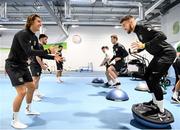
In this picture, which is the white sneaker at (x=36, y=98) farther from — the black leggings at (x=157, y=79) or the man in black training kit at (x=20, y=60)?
the black leggings at (x=157, y=79)

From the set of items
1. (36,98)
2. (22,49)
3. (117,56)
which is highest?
(22,49)

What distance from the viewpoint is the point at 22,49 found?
3463 millimetres

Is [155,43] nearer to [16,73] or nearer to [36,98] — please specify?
[16,73]

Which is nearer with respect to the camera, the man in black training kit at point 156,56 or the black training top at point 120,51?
the man in black training kit at point 156,56

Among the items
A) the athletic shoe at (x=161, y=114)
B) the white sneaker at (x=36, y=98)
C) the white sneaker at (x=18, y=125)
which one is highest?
the athletic shoe at (x=161, y=114)

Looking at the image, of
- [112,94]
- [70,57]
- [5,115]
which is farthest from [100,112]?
[70,57]

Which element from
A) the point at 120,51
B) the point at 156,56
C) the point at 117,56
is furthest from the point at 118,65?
the point at 156,56

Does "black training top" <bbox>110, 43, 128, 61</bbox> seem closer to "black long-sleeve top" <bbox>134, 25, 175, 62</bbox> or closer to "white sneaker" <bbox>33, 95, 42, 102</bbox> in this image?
"white sneaker" <bbox>33, 95, 42, 102</bbox>

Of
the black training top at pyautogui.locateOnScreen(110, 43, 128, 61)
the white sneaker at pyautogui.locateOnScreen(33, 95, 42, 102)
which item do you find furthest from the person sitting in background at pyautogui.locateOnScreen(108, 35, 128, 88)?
the white sneaker at pyautogui.locateOnScreen(33, 95, 42, 102)

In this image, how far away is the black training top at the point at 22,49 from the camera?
10.9 ft

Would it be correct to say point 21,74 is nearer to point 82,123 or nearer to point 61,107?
point 82,123

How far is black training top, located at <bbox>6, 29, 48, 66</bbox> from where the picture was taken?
3.31m

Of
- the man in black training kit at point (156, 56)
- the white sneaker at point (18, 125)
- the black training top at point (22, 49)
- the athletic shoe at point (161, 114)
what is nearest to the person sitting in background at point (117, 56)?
the man in black training kit at point (156, 56)

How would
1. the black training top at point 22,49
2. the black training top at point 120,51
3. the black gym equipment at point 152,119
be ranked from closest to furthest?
the black training top at point 22,49 → the black gym equipment at point 152,119 → the black training top at point 120,51
